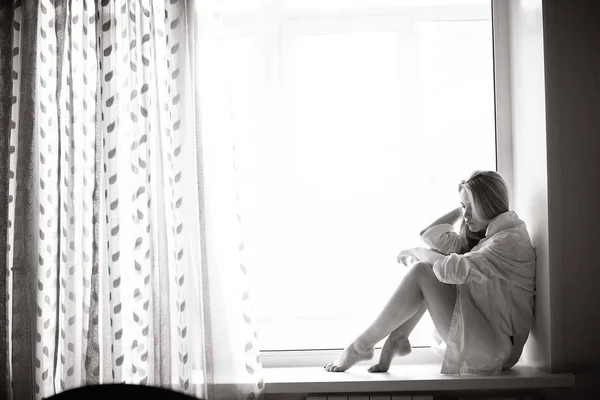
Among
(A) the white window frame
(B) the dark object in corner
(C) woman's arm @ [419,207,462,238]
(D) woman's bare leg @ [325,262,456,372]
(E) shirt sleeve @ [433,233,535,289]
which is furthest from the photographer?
(A) the white window frame

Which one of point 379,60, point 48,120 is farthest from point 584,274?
point 48,120

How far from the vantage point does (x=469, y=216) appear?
2453 mm

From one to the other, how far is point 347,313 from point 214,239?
0.80 m

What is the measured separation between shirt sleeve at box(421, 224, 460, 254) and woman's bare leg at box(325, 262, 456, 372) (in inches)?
4.3

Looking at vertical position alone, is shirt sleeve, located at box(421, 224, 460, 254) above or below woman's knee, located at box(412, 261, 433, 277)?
above

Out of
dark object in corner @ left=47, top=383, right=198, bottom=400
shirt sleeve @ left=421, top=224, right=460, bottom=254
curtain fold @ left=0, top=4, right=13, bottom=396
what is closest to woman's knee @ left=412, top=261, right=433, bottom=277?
shirt sleeve @ left=421, top=224, right=460, bottom=254

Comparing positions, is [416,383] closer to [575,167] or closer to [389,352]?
[389,352]

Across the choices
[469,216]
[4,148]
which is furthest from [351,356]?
[4,148]

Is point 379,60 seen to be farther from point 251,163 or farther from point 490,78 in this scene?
point 251,163

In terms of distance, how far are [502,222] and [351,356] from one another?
792mm

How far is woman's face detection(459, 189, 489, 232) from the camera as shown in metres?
2.43

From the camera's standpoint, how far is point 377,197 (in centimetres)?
275

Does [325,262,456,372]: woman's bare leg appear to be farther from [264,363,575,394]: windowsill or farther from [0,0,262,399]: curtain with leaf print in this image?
[0,0,262,399]: curtain with leaf print

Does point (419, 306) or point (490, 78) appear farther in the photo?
point (490, 78)
